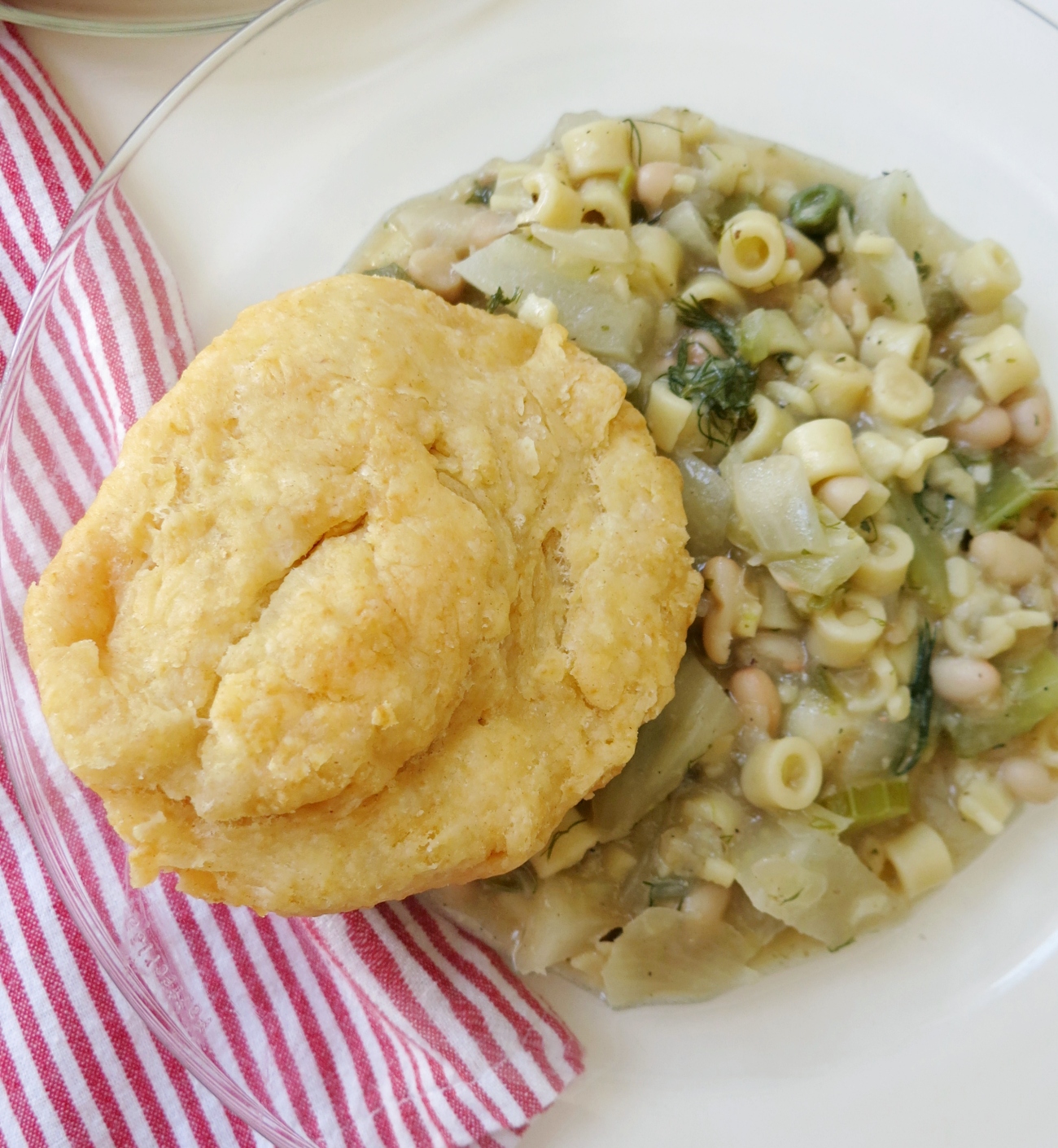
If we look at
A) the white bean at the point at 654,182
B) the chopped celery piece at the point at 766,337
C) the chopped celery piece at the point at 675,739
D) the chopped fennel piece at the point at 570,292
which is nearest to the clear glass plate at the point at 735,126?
the white bean at the point at 654,182

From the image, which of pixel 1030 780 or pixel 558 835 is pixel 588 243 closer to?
pixel 558 835

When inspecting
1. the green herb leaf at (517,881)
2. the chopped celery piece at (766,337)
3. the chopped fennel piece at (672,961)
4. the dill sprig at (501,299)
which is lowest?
the green herb leaf at (517,881)

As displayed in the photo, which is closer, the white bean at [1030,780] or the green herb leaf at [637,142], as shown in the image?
the white bean at [1030,780]

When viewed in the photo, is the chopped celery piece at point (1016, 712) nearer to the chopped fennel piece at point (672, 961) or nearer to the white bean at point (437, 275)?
the chopped fennel piece at point (672, 961)

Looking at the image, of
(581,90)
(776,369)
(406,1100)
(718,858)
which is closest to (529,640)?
(718,858)

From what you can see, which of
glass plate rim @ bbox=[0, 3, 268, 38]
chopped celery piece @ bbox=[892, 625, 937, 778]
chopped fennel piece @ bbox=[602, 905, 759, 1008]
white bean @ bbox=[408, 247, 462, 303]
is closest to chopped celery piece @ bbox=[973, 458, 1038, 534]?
chopped celery piece @ bbox=[892, 625, 937, 778]

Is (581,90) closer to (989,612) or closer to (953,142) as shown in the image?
(953,142)

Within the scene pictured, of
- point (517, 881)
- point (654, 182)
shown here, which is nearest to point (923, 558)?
point (654, 182)
